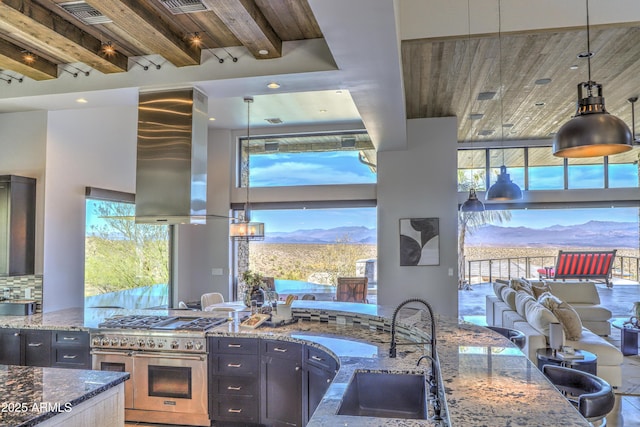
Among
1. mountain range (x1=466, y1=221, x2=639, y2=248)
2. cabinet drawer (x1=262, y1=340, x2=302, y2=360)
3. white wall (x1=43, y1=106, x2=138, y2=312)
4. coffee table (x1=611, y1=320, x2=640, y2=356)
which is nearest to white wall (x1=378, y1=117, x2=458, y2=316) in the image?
coffee table (x1=611, y1=320, x2=640, y2=356)

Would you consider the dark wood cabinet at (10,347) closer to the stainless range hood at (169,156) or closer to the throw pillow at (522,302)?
the stainless range hood at (169,156)

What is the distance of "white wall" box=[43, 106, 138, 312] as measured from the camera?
4.80m

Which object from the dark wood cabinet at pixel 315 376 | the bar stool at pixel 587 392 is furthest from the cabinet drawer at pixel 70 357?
the bar stool at pixel 587 392

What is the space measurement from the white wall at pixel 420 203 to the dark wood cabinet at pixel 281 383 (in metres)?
3.97

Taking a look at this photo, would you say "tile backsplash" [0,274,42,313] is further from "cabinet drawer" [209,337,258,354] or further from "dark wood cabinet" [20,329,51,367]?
"cabinet drawer" [209,337,258,354]

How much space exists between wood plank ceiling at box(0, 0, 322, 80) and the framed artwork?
4.41m

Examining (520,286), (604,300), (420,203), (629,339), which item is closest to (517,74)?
(420,203)

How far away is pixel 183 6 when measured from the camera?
2.97 m

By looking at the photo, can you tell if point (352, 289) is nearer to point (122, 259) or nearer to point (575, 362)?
point (122, 259)

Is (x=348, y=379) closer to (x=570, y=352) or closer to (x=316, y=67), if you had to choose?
(x=316, y=67)

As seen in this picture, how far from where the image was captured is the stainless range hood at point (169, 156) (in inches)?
158

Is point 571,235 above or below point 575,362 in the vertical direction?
above

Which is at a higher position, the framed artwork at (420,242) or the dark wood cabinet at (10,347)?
the framed artwork at (420,242)

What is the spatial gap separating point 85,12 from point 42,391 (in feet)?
8.38
